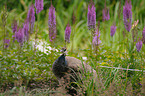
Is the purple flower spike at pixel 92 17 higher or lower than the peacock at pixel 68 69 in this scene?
higher

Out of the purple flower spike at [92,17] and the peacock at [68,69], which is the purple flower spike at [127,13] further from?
the peacock at [68,69]

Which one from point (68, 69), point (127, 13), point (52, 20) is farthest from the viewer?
point (127, 13)

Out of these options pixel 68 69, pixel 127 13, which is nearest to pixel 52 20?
pixel 68 69

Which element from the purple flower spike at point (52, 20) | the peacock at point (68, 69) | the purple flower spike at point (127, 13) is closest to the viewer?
the peacock at point (68, 69)

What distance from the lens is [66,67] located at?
8.96 ft

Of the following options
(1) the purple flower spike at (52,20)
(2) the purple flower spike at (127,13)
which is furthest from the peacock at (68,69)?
(2) the purple flower spike at (127,13)

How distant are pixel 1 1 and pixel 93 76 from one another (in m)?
5.91

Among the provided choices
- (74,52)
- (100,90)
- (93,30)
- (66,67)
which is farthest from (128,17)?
(100,90)

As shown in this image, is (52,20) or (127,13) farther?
(127,13)

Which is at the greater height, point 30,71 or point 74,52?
point 74,52

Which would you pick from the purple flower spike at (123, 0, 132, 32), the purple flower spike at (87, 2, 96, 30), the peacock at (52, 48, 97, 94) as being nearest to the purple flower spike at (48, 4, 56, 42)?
the peacock at (52, 48, 97, 94)

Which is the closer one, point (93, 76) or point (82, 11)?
point (93, 76)

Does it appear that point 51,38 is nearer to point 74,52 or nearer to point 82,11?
point 74,52

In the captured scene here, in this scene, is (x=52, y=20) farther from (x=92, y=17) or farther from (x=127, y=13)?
(x=127, y=13)
